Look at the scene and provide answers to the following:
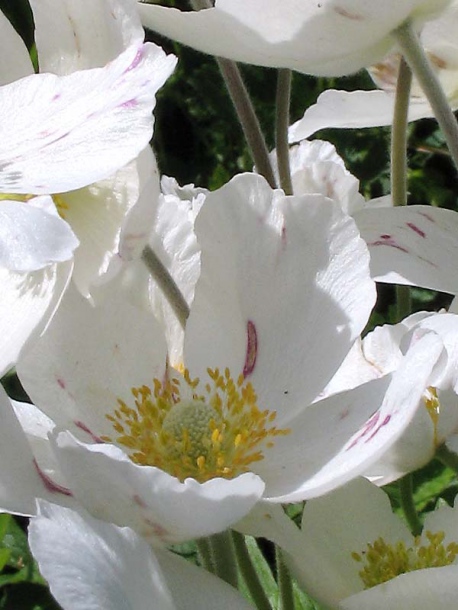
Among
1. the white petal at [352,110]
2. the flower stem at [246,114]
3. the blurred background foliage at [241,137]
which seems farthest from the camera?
the blurred background foliage at [241,137]

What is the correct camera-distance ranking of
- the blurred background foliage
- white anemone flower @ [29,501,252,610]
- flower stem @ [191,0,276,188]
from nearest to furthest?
white anemone flower @ [29,501,252,610] < flower stem @ [191,0,276,188] < the blurred background foliage

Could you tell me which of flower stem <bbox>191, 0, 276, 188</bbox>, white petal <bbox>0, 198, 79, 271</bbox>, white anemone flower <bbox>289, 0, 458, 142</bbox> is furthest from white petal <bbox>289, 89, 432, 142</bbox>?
white petal <bbox>0, 198, 79, 271</bbox>

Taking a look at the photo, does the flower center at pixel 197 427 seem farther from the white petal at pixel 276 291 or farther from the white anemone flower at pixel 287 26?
the white anemone flower at pixel 287 26

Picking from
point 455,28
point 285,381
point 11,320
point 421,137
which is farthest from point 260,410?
point 421,137

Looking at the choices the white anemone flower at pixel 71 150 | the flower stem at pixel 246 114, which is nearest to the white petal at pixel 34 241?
the white anemone flower at pixel 71 150

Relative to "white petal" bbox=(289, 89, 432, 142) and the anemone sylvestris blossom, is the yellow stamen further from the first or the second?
"white petal" bbox=(289, 89, 432, 142)

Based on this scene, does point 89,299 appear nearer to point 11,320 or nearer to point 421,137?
point 11,320
